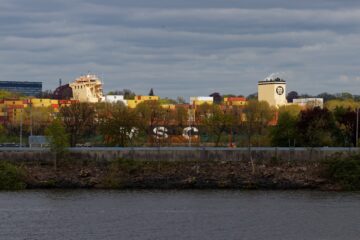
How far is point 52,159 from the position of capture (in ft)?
A: 247

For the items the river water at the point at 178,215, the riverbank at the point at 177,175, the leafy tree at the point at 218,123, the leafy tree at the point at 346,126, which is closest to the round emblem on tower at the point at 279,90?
the leafy tree at the point at 218,123

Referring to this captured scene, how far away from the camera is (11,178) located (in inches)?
2729

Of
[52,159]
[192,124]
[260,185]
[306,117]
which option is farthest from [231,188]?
[192,124]

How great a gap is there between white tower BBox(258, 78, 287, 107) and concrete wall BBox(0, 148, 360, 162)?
110 meters

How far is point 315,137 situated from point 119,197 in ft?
96.1

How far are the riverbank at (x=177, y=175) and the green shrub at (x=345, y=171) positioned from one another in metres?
0.45

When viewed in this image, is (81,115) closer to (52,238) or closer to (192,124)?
(192,124)

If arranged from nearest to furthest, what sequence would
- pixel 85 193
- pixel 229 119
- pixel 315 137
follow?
pixel 85 193 → pixel 315 137 → pixel 229 119

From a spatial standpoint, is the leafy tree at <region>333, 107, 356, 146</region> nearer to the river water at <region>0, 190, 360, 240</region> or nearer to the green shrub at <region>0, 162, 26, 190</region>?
the river water at <region>0, 190, 360, 240</region>

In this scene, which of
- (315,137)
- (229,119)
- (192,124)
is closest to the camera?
(315,137)

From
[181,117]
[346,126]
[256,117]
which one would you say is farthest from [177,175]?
[256,117]

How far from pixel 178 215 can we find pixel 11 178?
21.1 m

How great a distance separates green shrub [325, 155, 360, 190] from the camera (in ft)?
227

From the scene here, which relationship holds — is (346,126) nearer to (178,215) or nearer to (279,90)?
(178,215)
